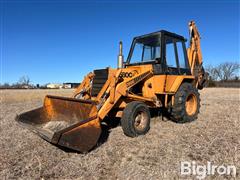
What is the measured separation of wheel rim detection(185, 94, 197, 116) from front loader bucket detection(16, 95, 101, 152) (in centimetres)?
376

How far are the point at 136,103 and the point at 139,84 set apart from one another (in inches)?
43.0

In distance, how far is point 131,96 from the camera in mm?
5652

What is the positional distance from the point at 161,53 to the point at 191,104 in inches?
87.7

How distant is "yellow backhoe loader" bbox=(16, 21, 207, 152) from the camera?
4641 millimetres

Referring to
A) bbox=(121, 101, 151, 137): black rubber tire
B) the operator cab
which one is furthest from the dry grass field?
the operator cab

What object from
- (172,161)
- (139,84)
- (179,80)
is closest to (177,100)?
(179,80)

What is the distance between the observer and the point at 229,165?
3854 millimetres

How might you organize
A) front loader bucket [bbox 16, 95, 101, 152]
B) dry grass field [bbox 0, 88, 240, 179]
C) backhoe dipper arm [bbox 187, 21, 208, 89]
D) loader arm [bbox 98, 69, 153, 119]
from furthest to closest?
backhoe dipper arm [bbox 187, 21, 208, 89]
loader arm [bbox 98, 69, 153, 119]
front loader bucket [bbox 16, 95, 101, 152]
dry grass field [bbox 0, 88, 240, 179]

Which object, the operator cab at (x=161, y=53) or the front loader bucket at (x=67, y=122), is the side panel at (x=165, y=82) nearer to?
the operator cab at (x=161, y=53)

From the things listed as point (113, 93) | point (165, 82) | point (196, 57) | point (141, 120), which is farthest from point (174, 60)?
point (113, 93)

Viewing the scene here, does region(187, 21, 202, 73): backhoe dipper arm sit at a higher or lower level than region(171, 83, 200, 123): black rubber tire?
higher

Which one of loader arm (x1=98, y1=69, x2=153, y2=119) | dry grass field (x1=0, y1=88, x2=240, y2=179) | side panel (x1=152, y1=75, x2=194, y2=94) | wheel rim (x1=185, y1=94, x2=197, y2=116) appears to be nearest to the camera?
dry grass field (x1=0, y1=88, x2=240, y2=179)

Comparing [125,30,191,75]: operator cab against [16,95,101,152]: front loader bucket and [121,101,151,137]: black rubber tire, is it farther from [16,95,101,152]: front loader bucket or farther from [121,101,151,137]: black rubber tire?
[16,95,101,152]: front loader bucket

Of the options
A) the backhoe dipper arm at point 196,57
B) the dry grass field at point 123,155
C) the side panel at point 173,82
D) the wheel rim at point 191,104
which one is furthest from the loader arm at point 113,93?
the backhoe dipper arm at point 196,57
